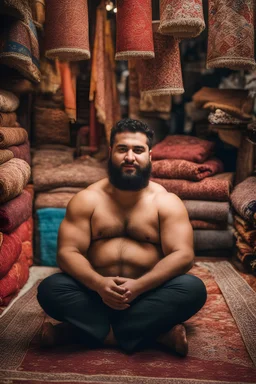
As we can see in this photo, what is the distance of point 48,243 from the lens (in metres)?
4.83

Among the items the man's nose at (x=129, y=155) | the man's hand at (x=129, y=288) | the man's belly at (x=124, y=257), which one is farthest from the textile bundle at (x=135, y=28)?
the man's hand at (x=129, y=288)

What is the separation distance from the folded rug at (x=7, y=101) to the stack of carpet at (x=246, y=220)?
84.7 inches

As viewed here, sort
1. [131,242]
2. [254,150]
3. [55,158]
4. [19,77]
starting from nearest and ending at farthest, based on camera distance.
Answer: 1. [131,242]
2. [19,77]
3. [254,150]
4. [55,158]

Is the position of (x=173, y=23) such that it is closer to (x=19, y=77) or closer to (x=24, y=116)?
(x=19, y=77)

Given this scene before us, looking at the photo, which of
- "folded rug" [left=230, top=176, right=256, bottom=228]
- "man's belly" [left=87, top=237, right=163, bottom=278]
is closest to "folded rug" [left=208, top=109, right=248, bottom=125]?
"folded rug" [left=230, top=176, right=256, bottom=228]

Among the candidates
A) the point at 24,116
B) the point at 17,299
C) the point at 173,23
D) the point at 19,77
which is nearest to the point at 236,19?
the point at 173,23

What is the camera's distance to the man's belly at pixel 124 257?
10.0 feet

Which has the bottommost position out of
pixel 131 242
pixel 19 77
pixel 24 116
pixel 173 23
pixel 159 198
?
pixel 131 242

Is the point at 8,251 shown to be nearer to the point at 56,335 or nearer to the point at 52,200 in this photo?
the point at 56,335

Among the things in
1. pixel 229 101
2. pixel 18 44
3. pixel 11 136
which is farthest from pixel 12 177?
pixel 229 101

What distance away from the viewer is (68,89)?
4.32m

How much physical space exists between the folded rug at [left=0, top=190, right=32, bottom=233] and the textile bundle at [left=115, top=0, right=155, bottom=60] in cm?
150

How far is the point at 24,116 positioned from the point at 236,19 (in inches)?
111

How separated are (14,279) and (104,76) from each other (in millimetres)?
2181
